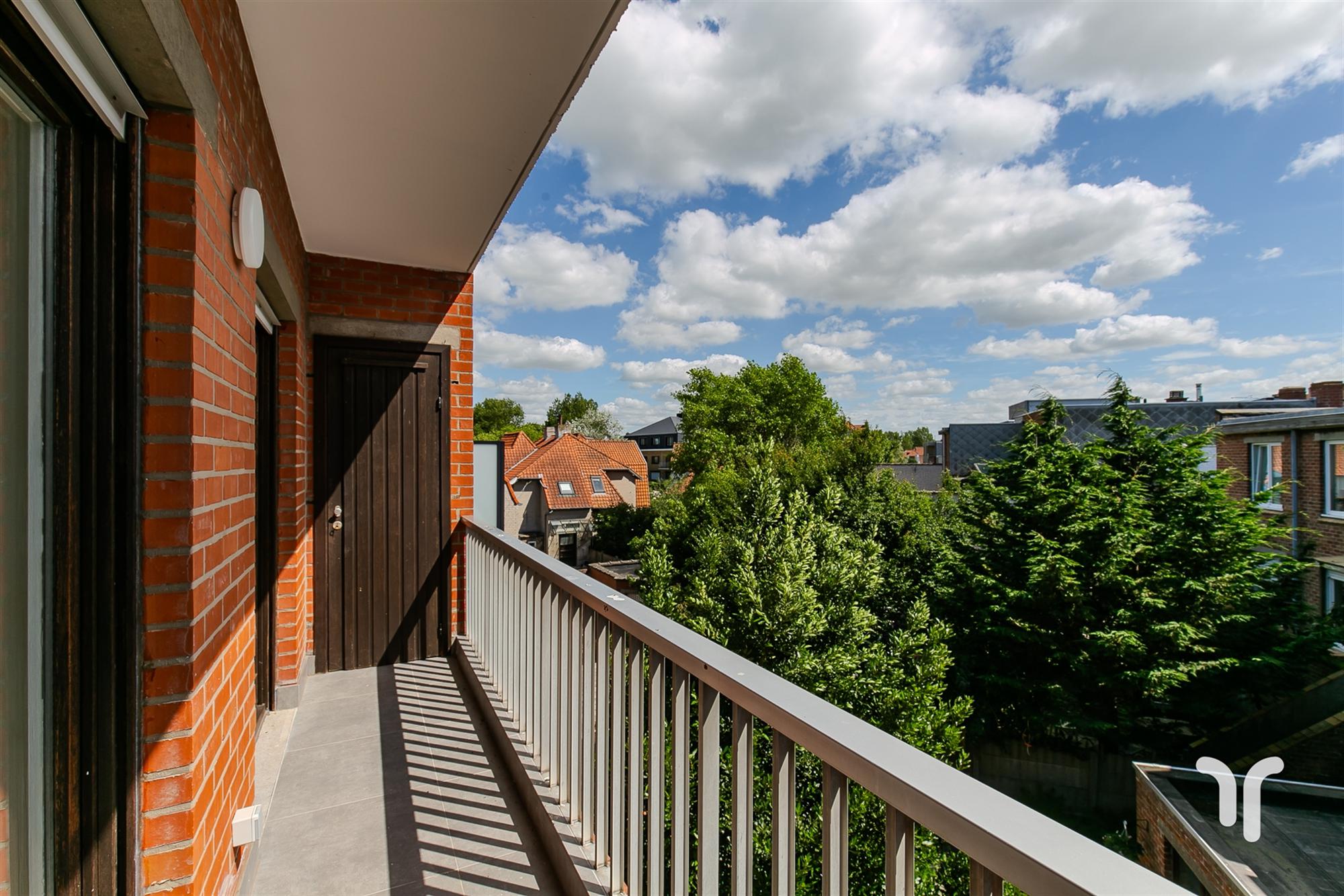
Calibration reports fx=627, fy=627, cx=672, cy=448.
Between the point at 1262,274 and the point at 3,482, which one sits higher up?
the point at 1262,274

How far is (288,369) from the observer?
311 cm

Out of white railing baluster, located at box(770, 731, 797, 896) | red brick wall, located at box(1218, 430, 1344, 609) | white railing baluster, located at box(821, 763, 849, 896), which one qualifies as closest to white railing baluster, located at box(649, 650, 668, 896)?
white railing baluster, located at box(770, 731, 797, 896)

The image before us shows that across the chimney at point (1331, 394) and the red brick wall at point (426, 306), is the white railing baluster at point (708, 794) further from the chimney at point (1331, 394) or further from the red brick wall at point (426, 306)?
the chimney at point (1331, 394)

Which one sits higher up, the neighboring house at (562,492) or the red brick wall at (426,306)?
the red brick wall at (426,306)

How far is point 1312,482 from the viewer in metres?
12.2

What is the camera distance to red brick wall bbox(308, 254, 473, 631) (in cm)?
367

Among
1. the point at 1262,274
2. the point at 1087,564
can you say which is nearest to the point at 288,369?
the point at 1087,564

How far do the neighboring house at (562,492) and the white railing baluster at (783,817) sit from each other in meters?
23.8

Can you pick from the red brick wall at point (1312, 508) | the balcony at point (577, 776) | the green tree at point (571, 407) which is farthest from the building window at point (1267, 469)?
the green tree at point (571, 407)

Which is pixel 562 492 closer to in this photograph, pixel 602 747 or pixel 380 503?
pixel 380 503

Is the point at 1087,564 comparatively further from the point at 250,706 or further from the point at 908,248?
the point at 908,248

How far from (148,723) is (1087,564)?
45.1 ft

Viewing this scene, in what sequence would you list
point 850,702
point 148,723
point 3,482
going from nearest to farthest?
point 3,482 → point 148,723 → point 850,702

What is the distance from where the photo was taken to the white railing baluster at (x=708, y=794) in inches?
45.2
